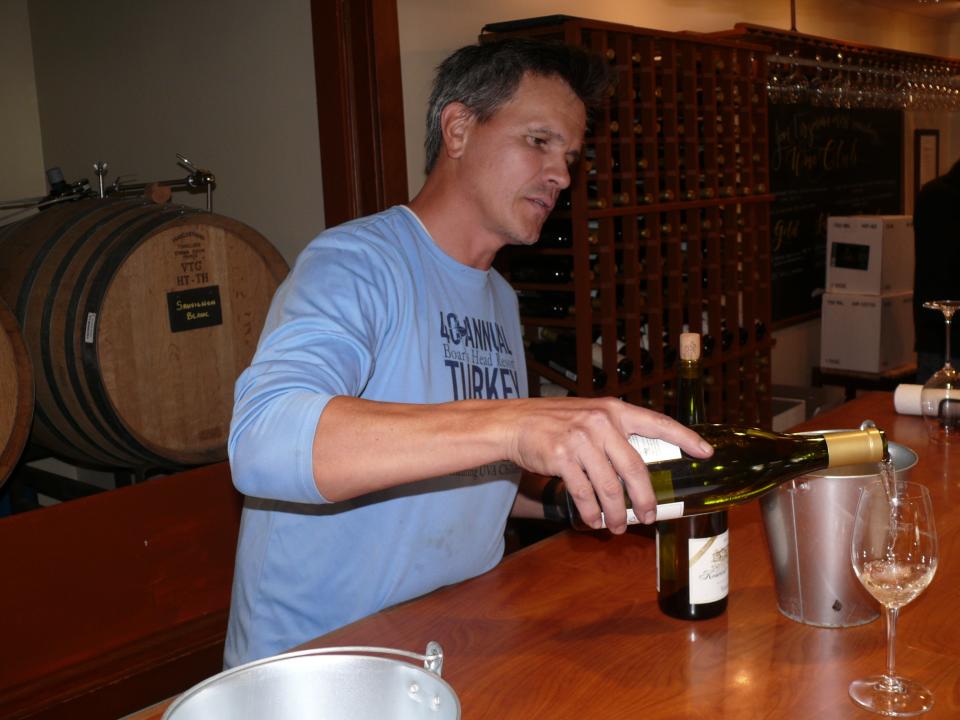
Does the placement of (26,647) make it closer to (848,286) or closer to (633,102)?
(633,102)

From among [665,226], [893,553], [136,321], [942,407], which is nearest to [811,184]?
[665,226]

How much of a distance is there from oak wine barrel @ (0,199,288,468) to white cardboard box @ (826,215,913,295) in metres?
4.02

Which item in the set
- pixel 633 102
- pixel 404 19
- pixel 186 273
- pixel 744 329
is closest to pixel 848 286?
pixel 744 329

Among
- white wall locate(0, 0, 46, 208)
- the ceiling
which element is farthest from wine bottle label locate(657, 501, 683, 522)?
the ceiling

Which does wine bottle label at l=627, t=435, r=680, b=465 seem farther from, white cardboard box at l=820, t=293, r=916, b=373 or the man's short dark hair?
white cardboard box at l=820, t=293, r=916, b=373

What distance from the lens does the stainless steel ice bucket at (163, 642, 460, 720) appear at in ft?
2.56

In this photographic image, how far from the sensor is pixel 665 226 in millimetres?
4039

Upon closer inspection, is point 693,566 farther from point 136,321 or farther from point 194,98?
point 194,98

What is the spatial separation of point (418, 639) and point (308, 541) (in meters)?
0.40

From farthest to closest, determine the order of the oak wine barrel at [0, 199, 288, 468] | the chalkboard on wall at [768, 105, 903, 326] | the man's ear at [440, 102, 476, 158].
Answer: the chalkboard on wall at [768, 105, 903, 326] → the oak wine barrel at [0, 199, 288, 468] → the man's ear at [440, 102, 476, 158]

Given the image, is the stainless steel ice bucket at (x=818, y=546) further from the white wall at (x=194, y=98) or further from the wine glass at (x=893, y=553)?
the white wall at (x=194, y=98)

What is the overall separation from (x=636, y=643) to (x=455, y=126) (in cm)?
104

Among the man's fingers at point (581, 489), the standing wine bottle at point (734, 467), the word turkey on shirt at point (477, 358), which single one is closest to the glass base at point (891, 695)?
the standing wine bottle at point (734, 467)

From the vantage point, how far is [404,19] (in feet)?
11.1
